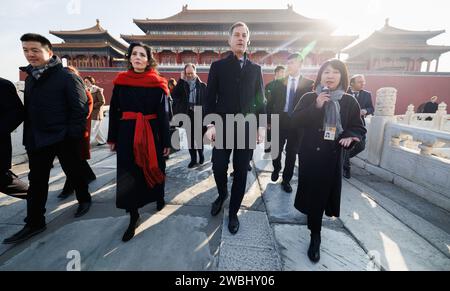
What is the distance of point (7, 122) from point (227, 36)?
18910mm

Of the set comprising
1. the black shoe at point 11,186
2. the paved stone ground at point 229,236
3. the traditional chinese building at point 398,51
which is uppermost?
the traditional chinese building at point 398,51

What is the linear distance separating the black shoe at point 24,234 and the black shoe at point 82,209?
0.31 meters

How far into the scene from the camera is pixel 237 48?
2.03 metres

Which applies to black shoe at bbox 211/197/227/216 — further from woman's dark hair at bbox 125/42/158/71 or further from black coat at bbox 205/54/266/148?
woman's dark hair at bbox 125/42/158/71

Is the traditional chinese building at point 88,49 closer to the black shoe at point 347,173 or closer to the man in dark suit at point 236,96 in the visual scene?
the man in dark suit at point 236,96

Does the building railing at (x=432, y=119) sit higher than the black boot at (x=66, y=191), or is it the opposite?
the building railing at (x=432, y=119)

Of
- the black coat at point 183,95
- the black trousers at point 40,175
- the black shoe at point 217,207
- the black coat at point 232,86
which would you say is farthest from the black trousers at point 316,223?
the black coat at point 183,95

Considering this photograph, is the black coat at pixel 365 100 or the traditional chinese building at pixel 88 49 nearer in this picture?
the black coat at pixel 365 100

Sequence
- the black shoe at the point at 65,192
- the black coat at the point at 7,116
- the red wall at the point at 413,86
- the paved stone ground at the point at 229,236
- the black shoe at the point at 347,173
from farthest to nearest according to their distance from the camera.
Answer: the red wall at the point at 413,86 → the black shoe at the point at 347,173 → the black shoe at the point at 65,192 → the black coat at the point at 7,116 → the paved stone ground at the point at 229,236

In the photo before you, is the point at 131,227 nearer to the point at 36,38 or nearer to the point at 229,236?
the point at 229,236

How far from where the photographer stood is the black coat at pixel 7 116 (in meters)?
1.98

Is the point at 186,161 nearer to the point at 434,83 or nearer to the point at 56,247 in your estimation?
the point at 56,247

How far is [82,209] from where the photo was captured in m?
2.44

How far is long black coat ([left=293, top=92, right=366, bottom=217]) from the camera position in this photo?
183 cm
